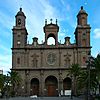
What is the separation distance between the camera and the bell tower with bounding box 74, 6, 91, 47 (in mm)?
100625

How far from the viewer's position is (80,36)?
101188mm

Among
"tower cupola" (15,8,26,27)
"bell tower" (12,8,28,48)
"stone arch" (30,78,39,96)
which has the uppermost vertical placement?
"tower cupola" (15,8,26,27)

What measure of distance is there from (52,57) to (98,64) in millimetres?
40368

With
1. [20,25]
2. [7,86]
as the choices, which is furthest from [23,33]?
[7,86]

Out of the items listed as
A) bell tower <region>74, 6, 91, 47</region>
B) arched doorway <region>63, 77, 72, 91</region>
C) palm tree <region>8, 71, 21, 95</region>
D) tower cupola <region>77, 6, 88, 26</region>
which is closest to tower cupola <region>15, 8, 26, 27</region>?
palm tree <region>8, 71, 21, 95</region>

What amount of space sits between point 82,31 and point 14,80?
25.4 meters

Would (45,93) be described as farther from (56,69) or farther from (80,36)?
(80,36)

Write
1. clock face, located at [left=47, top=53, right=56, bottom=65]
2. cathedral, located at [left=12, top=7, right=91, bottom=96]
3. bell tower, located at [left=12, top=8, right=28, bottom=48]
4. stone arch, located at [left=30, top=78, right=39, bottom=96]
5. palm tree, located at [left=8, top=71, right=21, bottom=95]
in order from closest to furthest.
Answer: palm tree, located at [left=8, top=71, right=21, bottom=95] < cathedral, located at [left=12, top=7, right=91, bottom=96] < stone arch, located at [left=30, top=78, right=39, bottom=96] < bell tower, located at [left=12, top=8, right=28, bottom=48] < clock face, located at [left=47, top=53, right=56, bottom=65]

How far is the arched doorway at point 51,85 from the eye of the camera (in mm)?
101750

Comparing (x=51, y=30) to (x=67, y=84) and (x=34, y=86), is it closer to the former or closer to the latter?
(x=67, y=84)

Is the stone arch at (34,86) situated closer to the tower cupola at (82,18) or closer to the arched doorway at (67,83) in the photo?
the arched doorway at (67,83)

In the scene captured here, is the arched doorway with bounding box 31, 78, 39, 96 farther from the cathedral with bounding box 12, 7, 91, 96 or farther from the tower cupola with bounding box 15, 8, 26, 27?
the tower cupola with bounding box 15, 8, 26, 27

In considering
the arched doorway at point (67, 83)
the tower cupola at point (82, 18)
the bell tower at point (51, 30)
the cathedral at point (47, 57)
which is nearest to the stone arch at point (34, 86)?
the cathedral at point (47, 57)

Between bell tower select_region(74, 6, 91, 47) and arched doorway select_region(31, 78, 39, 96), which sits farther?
arched doorway select_region(31, 78, 39, 96)
